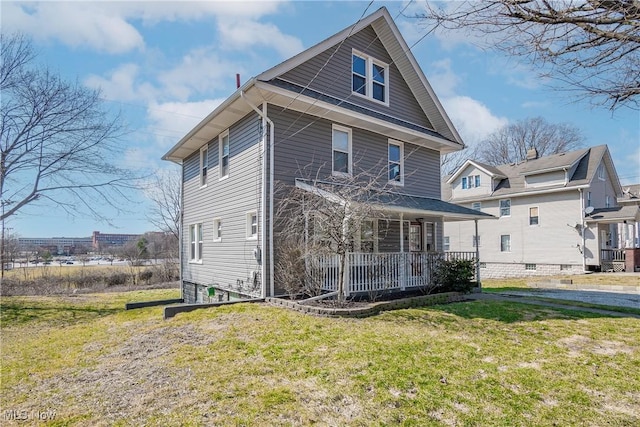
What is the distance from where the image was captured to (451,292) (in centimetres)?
1043

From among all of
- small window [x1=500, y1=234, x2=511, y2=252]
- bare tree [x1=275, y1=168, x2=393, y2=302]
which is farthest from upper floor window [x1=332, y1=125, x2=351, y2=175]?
small window [x1=500, y1=234, x2=511, y2=252]

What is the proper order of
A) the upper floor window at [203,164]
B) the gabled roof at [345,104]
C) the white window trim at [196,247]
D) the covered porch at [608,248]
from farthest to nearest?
1. the covered porch at [608,248]
2. the white window trim at [196,247]
3. the upper floor window at [203,164]
4. the gabled roof at [345,104]

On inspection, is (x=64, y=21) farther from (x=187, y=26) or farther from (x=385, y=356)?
(x=385, y=356)

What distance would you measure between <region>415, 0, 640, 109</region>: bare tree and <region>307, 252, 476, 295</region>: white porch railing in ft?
17.7

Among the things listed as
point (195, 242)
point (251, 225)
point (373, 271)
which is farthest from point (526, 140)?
point (251, 225)

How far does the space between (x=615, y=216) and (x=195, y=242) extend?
21.8 meters

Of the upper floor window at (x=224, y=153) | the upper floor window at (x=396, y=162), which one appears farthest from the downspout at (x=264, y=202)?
the upper floor window at (x=396, y=162)

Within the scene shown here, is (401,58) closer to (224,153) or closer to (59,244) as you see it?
(224,153)

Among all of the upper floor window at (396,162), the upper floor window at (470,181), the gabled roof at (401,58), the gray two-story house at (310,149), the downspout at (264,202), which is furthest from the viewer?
the upper floor window at (470,181)

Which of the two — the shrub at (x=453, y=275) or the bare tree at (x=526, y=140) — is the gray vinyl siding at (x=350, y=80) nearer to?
the shrub at (x=453, y=275)

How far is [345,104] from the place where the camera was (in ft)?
35.9

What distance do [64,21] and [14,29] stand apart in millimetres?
6554

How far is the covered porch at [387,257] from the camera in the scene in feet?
29.4

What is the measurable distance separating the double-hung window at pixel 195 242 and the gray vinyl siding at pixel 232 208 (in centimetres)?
26
